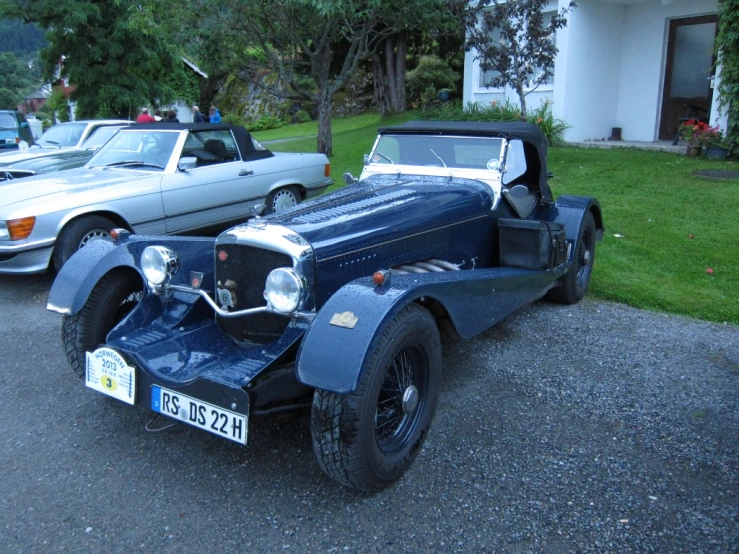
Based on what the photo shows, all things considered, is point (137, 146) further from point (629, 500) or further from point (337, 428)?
point (629, 500)

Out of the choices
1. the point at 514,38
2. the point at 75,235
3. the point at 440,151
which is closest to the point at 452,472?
the point at 440,151

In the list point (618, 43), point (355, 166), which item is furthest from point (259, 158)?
point (618, 43)

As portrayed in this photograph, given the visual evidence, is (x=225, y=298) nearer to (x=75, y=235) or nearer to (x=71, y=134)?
(x=75, y=235)

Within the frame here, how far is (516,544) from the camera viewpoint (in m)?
2.66

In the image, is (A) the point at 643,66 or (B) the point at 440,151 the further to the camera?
(A) the point at 643,66

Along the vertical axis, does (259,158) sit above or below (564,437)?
above

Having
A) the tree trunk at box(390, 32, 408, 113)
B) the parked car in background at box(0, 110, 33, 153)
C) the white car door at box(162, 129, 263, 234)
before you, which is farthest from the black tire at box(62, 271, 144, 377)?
the tree trunk at box(390, 32, 408, 113)

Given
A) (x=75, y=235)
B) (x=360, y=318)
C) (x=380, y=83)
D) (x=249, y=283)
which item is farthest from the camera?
(x=380, y=83)

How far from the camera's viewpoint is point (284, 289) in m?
3.20

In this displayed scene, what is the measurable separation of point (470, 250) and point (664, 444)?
1.85m

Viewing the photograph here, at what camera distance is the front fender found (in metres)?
3.74

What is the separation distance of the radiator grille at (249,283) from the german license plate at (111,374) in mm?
689

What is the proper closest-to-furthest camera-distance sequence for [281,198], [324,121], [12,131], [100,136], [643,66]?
[281,198] < [100,136] < [324,121] < [643,66] < [12,131]

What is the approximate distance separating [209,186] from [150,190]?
79cm
